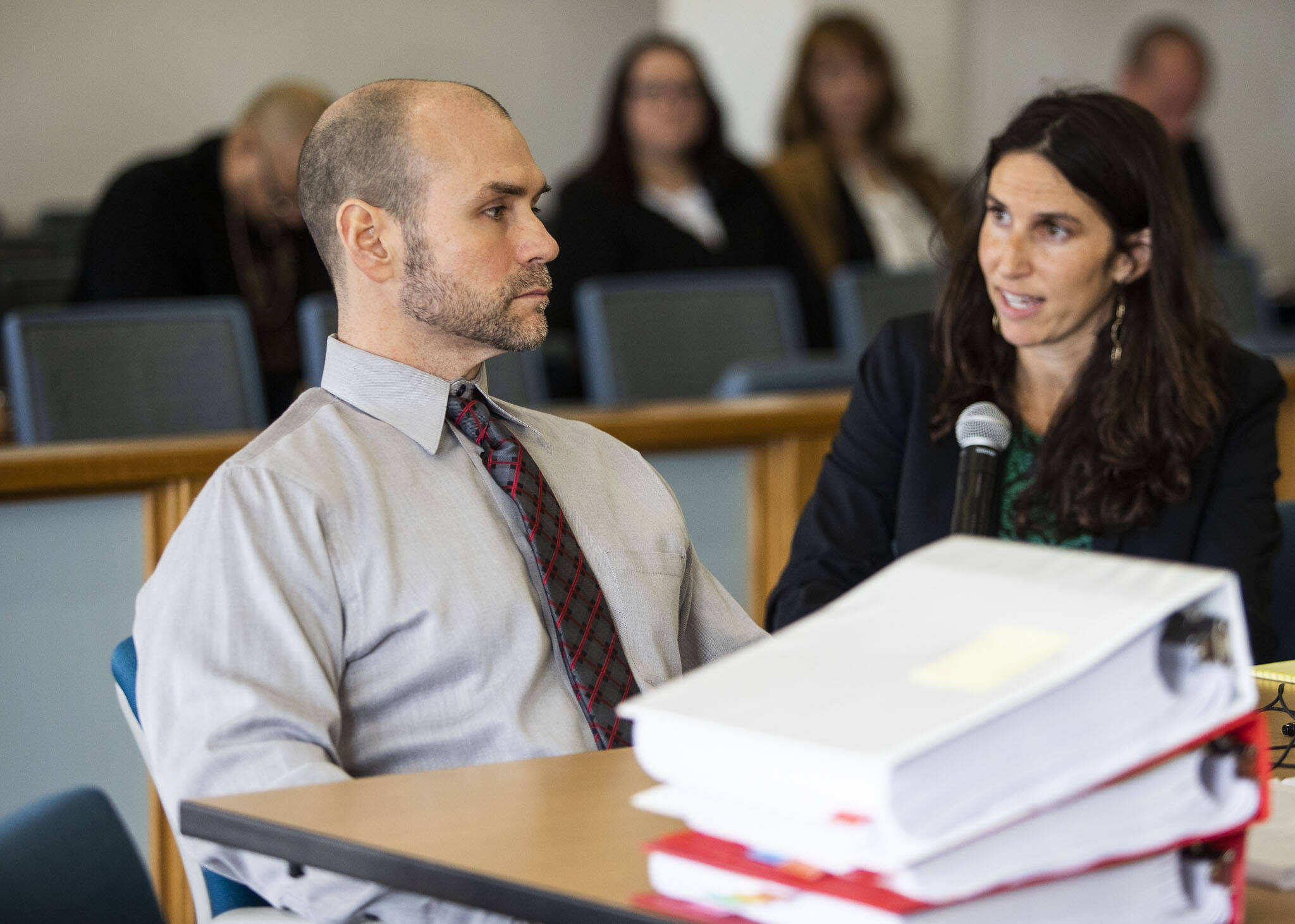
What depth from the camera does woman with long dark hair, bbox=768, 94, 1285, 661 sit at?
6.11 ft

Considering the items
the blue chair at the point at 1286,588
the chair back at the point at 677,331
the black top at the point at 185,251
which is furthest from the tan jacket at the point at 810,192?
the blue chair at the point at 1286,588

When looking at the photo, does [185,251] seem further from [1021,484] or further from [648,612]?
[648,612]

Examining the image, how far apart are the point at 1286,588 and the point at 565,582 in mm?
980

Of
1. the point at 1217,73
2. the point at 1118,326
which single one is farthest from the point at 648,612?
the point at 1217,73

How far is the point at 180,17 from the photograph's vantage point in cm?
703

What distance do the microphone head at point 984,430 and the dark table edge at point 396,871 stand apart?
932mm

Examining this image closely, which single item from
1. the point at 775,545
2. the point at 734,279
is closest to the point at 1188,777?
the point at 775,545

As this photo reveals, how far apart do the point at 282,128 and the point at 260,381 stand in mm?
752

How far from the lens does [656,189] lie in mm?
3996

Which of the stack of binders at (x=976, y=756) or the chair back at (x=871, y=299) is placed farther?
the chair back at (x=871, y=299)

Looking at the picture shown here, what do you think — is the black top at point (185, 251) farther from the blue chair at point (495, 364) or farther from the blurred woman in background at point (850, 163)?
the blurred woman in background at point (850, 163)

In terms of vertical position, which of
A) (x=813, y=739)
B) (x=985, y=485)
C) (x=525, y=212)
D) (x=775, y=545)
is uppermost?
(x=525, y=212)

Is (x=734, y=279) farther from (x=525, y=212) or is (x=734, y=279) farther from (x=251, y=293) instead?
(x=525, y=212)

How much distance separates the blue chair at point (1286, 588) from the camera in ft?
5.75
